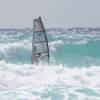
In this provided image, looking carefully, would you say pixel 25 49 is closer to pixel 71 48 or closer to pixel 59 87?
pixel 71 48

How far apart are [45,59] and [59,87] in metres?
11.6

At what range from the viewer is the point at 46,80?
46.0ft

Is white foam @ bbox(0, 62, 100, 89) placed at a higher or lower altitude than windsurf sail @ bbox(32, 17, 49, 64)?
lower

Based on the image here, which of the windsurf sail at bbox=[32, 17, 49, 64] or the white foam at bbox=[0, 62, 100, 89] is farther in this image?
the windsurf sail at bbox=[32, 17, 49, 64]

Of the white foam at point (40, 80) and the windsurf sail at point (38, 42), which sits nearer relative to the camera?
the white foam at point (40, 80)

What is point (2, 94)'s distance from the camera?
8.79m

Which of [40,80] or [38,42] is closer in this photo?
[40,80]

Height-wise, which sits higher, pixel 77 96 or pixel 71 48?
pixel 77 96

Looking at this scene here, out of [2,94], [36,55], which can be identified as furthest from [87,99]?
[36,55]

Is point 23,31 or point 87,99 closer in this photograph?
point 87,99

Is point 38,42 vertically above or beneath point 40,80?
above

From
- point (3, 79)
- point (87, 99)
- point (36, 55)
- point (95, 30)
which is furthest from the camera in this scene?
point (95, 30)

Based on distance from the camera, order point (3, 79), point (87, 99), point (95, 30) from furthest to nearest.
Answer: point (95, 30) → point (3, 79) → point (87, 99)

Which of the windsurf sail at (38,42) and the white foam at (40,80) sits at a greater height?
the windsurf sail at (38,42)
